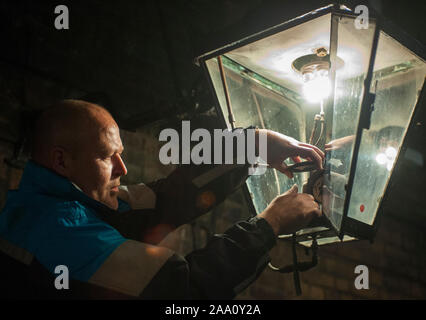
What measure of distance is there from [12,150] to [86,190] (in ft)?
4.30

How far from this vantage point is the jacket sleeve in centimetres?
125

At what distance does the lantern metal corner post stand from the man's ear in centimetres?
75

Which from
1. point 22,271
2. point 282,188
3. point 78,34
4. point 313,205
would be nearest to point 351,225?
point 313,205

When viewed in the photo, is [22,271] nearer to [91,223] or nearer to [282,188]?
[91,223]

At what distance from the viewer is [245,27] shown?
1690mm

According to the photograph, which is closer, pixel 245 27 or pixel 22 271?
pixel 22 271

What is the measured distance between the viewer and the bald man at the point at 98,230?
125 cm

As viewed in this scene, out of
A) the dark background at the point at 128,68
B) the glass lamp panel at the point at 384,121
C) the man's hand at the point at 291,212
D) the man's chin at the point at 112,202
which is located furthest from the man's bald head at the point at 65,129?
the glass lamp panel at the point at 384,121

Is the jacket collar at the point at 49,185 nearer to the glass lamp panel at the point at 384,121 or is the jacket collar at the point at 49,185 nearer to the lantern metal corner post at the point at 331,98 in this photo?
the lantern metal corner post at the point at 331,98

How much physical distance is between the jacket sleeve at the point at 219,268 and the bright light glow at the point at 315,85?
24.8 inches

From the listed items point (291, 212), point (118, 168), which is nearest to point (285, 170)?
point (291, 212)

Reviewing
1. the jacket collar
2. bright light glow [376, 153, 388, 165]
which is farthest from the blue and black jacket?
bright light glow [376, 153, 388, 165]

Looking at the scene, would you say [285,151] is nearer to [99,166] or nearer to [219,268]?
[219,268]

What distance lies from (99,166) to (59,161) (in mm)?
160
